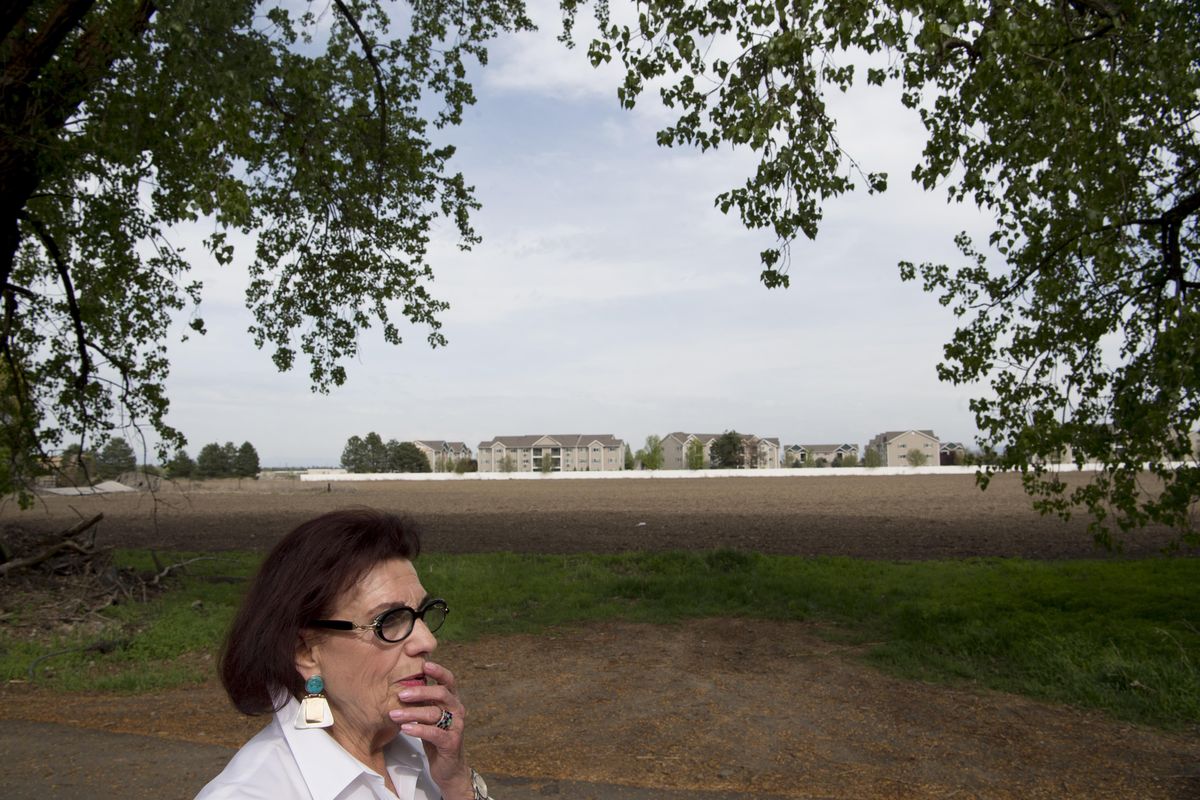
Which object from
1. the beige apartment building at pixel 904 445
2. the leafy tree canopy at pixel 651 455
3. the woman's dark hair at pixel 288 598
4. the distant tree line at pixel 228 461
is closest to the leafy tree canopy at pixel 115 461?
the woman's dark hair at pixel 288 598

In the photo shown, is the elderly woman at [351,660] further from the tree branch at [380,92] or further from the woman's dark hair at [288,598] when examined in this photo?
the tree branch at [380,92]

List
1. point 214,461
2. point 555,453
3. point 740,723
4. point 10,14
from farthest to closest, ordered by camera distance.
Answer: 1. point 555,453
2. point 214,461
3. point 10,14
4. point 740,723

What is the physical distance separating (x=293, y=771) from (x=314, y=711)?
0.13 m

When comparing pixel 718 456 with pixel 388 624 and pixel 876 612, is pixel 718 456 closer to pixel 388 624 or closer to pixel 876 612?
pixel 876 612

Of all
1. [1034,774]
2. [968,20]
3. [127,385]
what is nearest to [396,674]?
[1034,774]

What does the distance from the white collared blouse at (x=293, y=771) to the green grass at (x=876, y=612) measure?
281 inches

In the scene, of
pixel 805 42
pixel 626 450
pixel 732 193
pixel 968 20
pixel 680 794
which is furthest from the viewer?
pixel 626 450

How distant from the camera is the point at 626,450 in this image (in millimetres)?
163625

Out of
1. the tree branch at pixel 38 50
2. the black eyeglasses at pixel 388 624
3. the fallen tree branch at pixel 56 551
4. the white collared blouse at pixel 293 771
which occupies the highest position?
the tree branch at pixel 38 50

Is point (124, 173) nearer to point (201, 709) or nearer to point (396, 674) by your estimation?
point (201, 709)

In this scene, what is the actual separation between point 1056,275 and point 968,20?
5.20 meters

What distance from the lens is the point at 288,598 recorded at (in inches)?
77.5

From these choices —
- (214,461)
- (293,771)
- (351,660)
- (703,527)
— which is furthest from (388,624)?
(214,461)

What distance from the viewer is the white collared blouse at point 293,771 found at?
5.41 ft
